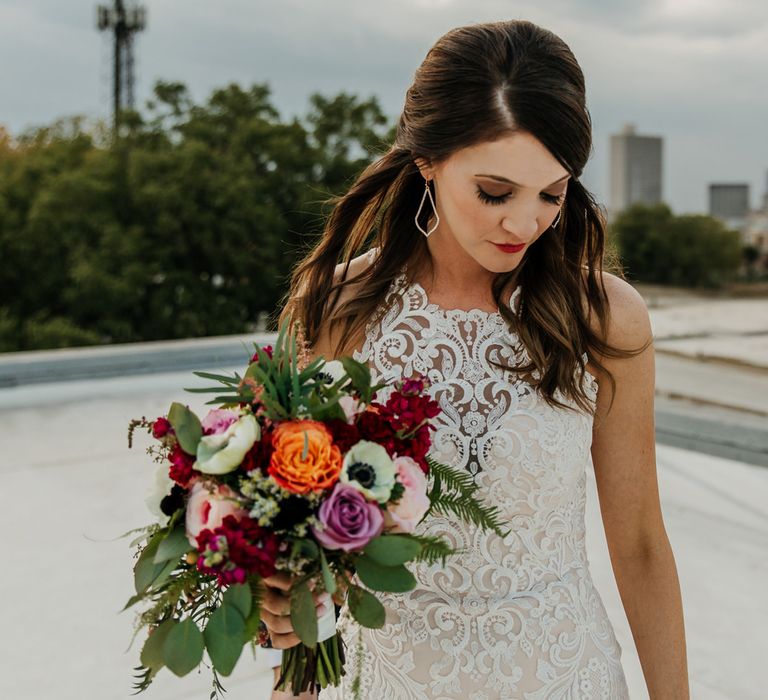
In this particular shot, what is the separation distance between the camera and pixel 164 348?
342 inches

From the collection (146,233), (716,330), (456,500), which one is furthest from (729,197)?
(456,500)

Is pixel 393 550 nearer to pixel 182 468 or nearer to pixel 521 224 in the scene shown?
pixel 182 468

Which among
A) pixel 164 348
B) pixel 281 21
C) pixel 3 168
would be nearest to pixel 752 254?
pixel 281 21

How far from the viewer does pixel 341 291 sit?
1.66m

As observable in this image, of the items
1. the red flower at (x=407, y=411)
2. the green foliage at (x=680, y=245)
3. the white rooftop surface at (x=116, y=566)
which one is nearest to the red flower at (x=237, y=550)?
the red flower at (x=407, y=411)

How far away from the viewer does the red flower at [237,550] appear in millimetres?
1000

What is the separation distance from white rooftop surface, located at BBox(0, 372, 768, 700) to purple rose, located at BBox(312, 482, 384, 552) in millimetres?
2149

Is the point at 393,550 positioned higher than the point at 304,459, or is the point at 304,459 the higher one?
the point at 304,459

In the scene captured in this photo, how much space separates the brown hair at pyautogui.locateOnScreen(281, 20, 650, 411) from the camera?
4.42 ft

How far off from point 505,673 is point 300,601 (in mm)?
551

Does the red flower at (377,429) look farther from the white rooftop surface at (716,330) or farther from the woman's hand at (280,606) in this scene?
the white rooftop surface at (716,330)

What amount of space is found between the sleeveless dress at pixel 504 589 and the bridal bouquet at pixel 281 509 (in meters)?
0.33

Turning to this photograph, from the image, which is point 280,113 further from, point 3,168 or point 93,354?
point 93,354

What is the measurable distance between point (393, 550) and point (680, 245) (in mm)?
22600
